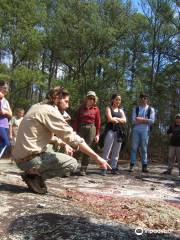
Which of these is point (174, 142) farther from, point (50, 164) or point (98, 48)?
point (98, 48)

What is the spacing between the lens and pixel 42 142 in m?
5.61

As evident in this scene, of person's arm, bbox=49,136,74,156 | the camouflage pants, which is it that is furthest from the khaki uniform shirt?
person's arm, bbox=49,136,74,156

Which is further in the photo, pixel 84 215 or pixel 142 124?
pixel 142 124

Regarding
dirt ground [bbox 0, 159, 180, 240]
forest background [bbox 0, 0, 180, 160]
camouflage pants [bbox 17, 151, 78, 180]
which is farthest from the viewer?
forest background [bbox 0, 0, 180, 160]

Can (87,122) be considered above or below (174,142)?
above

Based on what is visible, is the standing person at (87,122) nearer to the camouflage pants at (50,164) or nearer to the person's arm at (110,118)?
the person's arm at (110,118)

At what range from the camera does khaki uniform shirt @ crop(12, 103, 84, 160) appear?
213 inches

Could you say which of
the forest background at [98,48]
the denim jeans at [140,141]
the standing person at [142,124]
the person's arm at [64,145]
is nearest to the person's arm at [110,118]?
the standing person at [142,124]

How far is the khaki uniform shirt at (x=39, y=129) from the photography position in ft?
17.7

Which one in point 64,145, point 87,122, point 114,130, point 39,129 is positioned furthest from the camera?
point 114,130

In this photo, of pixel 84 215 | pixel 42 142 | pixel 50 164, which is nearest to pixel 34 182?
pixel 50 164

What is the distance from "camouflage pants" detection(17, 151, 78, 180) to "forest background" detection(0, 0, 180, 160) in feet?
84.9

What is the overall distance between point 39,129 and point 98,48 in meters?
31.9

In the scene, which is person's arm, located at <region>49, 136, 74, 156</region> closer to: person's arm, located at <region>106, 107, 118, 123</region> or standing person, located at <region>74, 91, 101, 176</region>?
standing person, located at <region>74, 91, 101, 176</region>
